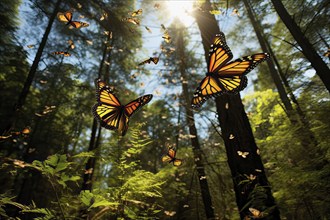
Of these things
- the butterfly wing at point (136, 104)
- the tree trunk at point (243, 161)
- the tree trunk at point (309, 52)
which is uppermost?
the tree trunk at point (309, 52)

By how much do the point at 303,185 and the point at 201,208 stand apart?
644 centimetres

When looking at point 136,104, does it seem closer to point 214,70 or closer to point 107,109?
point 107,109

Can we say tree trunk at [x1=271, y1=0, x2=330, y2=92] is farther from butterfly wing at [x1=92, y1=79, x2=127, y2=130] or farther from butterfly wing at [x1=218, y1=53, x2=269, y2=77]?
butterfly wing at [x1=92, y1=79, x2=127, y2=130]

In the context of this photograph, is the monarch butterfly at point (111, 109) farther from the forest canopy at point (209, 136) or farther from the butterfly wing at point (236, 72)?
the butterfly wing at point (236, 72)

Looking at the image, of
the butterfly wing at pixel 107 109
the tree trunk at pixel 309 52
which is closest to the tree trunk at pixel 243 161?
the tree trunk at pixel 309 52

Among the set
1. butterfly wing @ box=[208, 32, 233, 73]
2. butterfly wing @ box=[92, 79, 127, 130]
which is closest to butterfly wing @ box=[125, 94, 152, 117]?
butterfly wing @ box=[92, 79, 127, 130]

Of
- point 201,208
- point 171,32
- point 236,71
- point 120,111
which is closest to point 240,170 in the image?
point 236,71

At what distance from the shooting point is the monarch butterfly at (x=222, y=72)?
2.72 m

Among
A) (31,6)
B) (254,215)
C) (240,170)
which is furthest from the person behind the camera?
(31,6)

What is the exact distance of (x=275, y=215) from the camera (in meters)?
2.40

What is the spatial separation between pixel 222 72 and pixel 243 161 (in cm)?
118

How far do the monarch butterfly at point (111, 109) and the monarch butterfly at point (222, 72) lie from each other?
84cm

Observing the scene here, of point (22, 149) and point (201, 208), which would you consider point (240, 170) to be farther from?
point (22, 149)

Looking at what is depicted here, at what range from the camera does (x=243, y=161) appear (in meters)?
2.74
